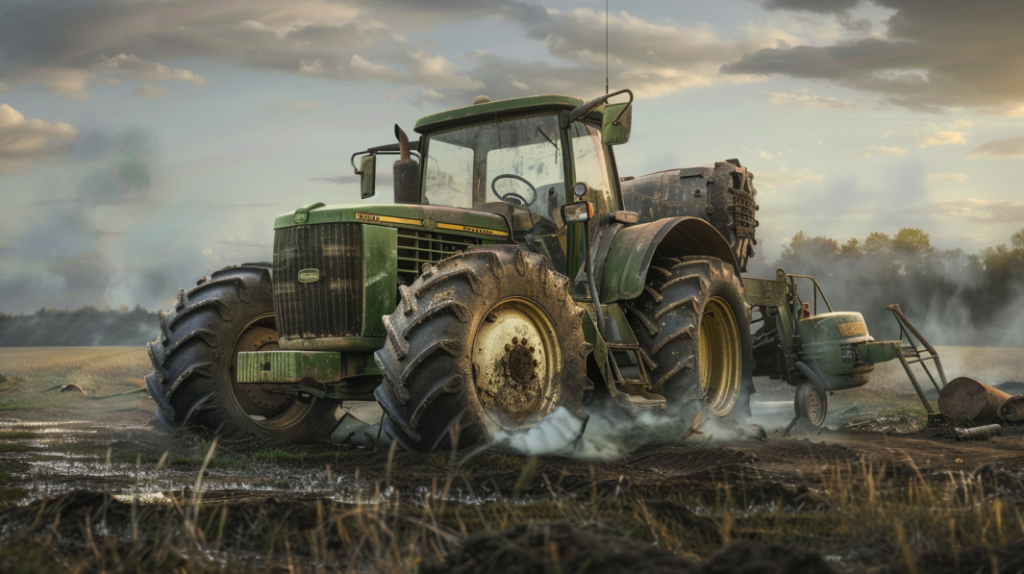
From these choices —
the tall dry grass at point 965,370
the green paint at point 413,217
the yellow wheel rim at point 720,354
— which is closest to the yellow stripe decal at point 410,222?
the green paint at point 413,217

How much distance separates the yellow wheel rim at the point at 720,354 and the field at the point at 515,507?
0.89 meters

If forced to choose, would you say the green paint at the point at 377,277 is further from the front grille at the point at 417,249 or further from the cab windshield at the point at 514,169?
the cab windshield at the point at 514,169

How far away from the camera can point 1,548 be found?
111 inches

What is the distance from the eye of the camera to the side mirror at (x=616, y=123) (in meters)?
6.44

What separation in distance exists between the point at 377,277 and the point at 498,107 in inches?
76.1

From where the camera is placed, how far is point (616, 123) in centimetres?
645

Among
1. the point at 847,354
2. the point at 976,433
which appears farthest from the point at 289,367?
the point at 847,354

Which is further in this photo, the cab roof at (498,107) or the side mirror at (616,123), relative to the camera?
the cab roof at (498,107)

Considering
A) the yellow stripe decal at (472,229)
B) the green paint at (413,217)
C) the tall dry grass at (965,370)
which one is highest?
the green paint at (413,217)

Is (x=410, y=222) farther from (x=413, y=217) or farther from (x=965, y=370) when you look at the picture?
(x=965, y=370)

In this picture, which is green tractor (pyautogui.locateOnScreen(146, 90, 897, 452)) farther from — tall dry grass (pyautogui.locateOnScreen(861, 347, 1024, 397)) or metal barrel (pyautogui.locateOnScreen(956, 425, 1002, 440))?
tall dry grass (pyautogui.locateOnScreen(861, 347, 1024, 397))

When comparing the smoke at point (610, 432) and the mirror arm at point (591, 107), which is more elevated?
the mirror arm at point (591, 107)

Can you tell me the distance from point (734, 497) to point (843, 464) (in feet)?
6.20

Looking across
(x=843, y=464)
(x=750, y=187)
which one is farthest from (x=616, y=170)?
(x=843, y=464)
